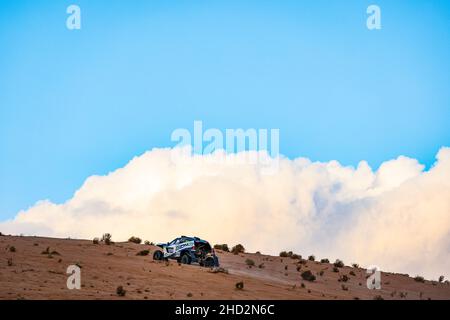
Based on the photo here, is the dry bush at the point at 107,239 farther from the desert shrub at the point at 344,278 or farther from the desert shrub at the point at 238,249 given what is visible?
the desert shrub at the point at 344,278

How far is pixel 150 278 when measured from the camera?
3378 centimetres

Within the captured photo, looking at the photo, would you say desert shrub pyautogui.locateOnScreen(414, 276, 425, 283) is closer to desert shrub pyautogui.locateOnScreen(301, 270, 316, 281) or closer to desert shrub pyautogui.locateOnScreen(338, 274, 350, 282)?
desert shrub pyautogui.locateOnScreen(338, 274, 350, 282)

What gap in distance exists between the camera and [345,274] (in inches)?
1924

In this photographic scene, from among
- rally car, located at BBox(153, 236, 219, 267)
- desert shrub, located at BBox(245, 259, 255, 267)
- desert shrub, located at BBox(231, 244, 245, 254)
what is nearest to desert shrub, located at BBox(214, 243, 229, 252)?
desert shrub, located at BBox(231, 244, 245, 254)

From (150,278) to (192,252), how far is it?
21.2 ft

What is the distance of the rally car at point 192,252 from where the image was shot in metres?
39.8

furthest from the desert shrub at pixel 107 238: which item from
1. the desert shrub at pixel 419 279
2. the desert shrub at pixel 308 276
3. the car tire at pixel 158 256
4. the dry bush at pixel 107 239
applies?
the desert shrub at pixel 419 279

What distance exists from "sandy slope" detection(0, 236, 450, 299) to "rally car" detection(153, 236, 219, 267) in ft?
1.86

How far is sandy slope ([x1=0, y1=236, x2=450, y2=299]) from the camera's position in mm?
29641

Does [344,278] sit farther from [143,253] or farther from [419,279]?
[143,253]
